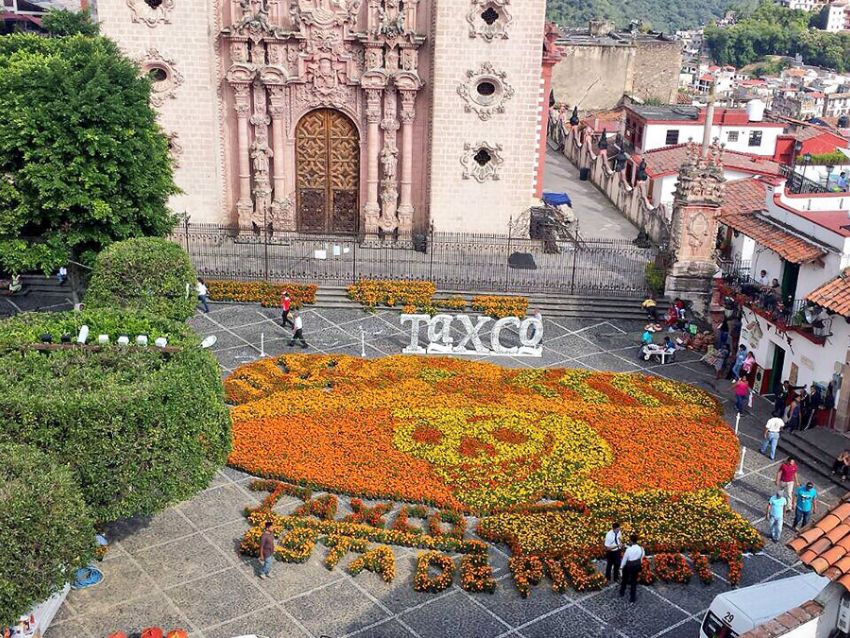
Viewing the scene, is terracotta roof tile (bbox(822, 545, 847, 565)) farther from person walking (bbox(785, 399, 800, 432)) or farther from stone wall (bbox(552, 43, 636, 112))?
stone wall (bbox(552, 43, 636, 112))

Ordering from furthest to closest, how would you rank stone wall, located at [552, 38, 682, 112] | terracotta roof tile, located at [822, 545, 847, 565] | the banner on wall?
1. stone wall, located at [552, 38, 682, 112]
2. the banner on wall
3. terracotta roof tile, located at [822, 545, 847, 565]

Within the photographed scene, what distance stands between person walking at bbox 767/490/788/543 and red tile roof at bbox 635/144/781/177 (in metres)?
30.2

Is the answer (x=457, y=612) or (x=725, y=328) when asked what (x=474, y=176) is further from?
(x=457, y=612)

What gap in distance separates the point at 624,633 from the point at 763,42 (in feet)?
630

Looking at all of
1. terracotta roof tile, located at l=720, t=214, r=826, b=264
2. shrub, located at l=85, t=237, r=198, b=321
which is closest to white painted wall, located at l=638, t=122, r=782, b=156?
terracotta roof tile, located at l=720, t=214, r=826, b=264

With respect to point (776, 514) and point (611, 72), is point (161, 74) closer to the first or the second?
point (776, 514)

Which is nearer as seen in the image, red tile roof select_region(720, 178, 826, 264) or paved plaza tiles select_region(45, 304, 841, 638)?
paved plaza tiles select_region(45, 304, 841, 638)

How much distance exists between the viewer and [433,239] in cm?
4831

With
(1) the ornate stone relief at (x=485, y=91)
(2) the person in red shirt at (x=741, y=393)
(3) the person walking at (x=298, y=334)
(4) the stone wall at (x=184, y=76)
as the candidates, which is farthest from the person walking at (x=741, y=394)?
(4) the stone wall at (x=184, y=76)

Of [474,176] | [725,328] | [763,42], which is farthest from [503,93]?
[763,42]

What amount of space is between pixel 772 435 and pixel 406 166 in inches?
906

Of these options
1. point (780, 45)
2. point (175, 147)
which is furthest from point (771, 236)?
point (780, 45)

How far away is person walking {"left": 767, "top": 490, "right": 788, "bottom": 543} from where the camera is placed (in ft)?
91.2

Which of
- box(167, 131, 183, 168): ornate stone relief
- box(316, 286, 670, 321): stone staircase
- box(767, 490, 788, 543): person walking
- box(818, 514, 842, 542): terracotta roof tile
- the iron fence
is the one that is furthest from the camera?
box(167, 131, 183, 168): ornate stone relief
